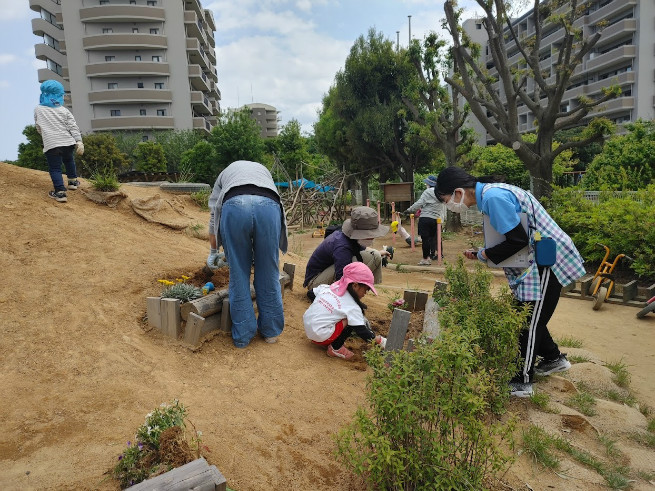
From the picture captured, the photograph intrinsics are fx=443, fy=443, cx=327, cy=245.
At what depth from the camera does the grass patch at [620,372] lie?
11.8 ft

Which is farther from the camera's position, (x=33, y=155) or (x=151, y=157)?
(x=151, y=157)

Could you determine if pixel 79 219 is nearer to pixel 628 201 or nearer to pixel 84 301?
pixel 84 301

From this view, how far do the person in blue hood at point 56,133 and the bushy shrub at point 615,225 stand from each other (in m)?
7.74

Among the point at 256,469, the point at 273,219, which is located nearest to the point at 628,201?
the point at 273,219

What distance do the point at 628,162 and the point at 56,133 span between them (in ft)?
41.5

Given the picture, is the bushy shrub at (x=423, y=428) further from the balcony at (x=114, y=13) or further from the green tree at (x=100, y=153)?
the balcony at (x=114, y=13)

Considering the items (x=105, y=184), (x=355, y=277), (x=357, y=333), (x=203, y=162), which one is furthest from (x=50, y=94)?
(x=203, y=162)

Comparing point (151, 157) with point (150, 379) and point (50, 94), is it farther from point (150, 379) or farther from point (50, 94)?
point (150, 379)

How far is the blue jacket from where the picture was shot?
4125 millimetres

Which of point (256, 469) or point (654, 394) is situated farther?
point (654, 394)

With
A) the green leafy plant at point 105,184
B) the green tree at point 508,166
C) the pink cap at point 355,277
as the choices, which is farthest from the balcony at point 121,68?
the pink cap at point 355,277

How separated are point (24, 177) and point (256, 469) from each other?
18.3 ft

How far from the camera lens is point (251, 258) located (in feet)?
11.4

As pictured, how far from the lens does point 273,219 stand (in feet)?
A: 11.1
